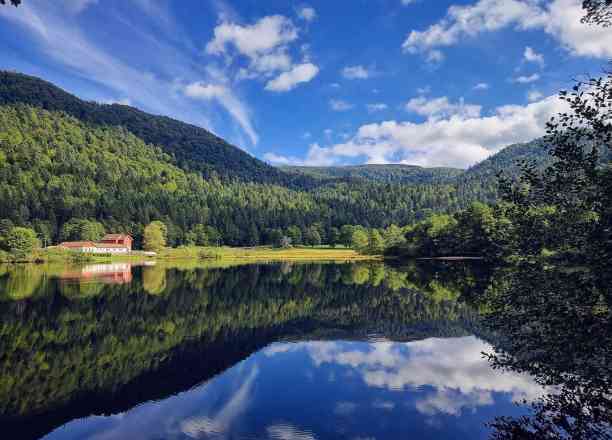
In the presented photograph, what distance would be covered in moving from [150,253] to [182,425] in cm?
13635

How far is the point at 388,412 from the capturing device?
16734mm

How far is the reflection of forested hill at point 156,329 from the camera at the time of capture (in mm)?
19656

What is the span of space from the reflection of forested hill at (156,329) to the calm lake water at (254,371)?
125 millimetres

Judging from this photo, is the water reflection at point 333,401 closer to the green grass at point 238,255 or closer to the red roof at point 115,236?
the green grass at point 238,255

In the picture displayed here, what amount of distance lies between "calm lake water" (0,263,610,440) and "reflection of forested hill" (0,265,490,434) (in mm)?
125

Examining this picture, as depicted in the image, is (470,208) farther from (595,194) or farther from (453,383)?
(595,194)

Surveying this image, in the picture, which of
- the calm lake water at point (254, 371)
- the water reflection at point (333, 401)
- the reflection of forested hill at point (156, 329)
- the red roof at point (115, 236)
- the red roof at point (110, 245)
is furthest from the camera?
the red roof at point (115, 236)

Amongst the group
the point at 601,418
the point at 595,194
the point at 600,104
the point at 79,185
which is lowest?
the point at 601,418

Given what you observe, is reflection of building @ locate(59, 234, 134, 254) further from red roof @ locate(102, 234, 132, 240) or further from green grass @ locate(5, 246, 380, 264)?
green grass @ locate(5, 246, 380, 264)

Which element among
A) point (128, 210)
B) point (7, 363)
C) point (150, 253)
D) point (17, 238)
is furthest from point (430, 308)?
point (128, 210)

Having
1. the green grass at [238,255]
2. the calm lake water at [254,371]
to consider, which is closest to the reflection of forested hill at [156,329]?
the calm lake water at [254,371]

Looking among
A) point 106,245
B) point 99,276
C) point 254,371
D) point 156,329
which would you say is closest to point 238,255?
point 106,245

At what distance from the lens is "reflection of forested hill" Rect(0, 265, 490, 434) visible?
19.7 meters

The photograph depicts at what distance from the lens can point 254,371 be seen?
2277cm
